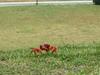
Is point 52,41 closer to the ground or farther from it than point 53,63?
closer to the ground

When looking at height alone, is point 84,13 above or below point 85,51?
below

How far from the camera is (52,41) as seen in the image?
41.9 feet

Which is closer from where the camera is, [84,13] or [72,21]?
[72,21]

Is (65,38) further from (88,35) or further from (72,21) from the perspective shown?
(72,21)

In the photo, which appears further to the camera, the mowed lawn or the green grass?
the mowed lawn

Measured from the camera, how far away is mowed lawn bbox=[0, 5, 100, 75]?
24.0ft

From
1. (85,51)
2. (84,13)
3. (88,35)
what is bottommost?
(84,13)

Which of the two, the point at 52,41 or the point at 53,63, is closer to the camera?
the point at 53,63

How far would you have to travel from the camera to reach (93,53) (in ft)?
29.5

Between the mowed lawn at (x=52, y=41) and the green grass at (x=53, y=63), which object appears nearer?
the green grass at (x=53, y=63)

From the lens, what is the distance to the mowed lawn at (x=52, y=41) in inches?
288

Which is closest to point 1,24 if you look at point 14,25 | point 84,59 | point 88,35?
Answer: point 14,25

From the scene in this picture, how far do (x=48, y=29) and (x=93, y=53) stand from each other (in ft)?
23.7

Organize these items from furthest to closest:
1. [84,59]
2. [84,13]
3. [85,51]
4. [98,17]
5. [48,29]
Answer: [84,13] → [98,17] → [48,29] → [85,51] → [84,59]
